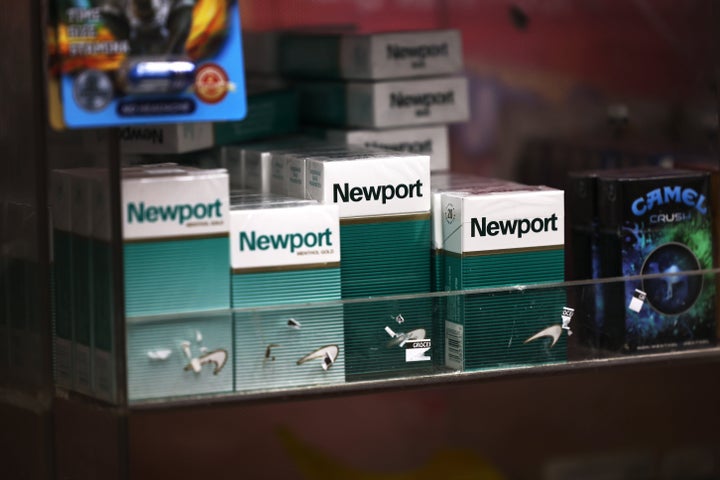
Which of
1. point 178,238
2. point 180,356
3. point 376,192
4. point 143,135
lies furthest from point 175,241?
point 143,135

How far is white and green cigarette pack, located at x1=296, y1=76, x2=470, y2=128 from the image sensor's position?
2.30 meters

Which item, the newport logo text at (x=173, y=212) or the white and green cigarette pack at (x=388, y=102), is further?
the white and green cigarette pack at (x=388, y=102)

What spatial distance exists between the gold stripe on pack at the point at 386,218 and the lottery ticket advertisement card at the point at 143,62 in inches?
11.6

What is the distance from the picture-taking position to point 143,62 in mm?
1573

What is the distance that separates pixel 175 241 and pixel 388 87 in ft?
2.53

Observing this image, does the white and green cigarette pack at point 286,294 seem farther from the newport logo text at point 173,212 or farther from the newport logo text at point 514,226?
the newport logo text at point 514,226

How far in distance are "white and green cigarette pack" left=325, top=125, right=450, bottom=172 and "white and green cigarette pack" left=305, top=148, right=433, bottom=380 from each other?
400 mm

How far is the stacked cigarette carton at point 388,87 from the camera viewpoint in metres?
2.30

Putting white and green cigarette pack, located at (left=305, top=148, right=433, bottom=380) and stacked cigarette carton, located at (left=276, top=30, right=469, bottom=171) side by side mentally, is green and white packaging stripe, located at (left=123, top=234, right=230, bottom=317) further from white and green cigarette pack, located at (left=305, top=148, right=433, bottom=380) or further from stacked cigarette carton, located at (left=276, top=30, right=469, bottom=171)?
stacked cigarette carton, located at (left=276, top=30, right=469, bottom=171)

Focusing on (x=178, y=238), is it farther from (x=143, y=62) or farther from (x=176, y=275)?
(x=143, y=62)

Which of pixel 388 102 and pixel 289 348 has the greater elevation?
pixel 388 102

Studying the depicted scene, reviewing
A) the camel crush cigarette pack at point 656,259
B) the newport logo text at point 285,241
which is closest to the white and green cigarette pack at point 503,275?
the camel crush cigarette pack at point 656,259

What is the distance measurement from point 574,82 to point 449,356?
45.4 inches

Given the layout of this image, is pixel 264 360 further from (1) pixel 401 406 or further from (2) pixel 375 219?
(1) pixel 401 406
